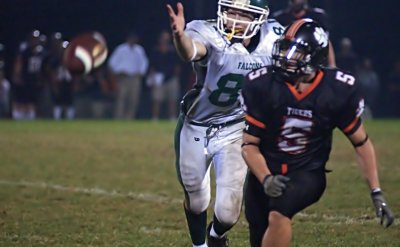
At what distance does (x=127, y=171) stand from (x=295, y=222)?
3.54 metres

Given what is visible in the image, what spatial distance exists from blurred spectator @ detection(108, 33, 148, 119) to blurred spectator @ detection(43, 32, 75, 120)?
0.91 metres

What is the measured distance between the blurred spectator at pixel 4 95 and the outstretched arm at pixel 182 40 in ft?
47.0

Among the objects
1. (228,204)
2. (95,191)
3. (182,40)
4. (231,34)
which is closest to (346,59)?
(95,191)

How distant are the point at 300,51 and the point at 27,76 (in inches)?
542

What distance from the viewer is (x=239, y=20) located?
5.67 meters

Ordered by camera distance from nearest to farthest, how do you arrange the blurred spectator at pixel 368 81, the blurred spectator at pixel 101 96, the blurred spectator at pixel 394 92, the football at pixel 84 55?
the football at pixel 84 55 < the blurred spectator at pixel 368 81 < the blurred spectator at pixel 101 96 < the blurred spectator at pixel 394 92

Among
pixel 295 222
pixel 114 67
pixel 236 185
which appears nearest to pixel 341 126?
pixel 236 185

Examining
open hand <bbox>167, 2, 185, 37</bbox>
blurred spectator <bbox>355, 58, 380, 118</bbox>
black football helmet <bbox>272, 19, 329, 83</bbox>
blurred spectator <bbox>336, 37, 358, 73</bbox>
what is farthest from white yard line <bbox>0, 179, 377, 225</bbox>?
blurred spectator <bbox>355, 58, 380, 118</bbox>

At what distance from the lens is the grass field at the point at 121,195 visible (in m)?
6.48

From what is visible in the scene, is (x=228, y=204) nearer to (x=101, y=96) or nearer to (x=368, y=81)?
(x=368, y=81)

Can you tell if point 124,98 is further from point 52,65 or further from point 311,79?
point 311,79

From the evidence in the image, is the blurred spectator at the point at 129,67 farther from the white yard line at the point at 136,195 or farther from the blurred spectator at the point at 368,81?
the white yard line at the point at 136,195

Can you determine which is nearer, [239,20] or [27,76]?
[239,20]

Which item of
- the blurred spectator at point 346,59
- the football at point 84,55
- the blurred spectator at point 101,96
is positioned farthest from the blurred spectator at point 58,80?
the football at point 84,55
